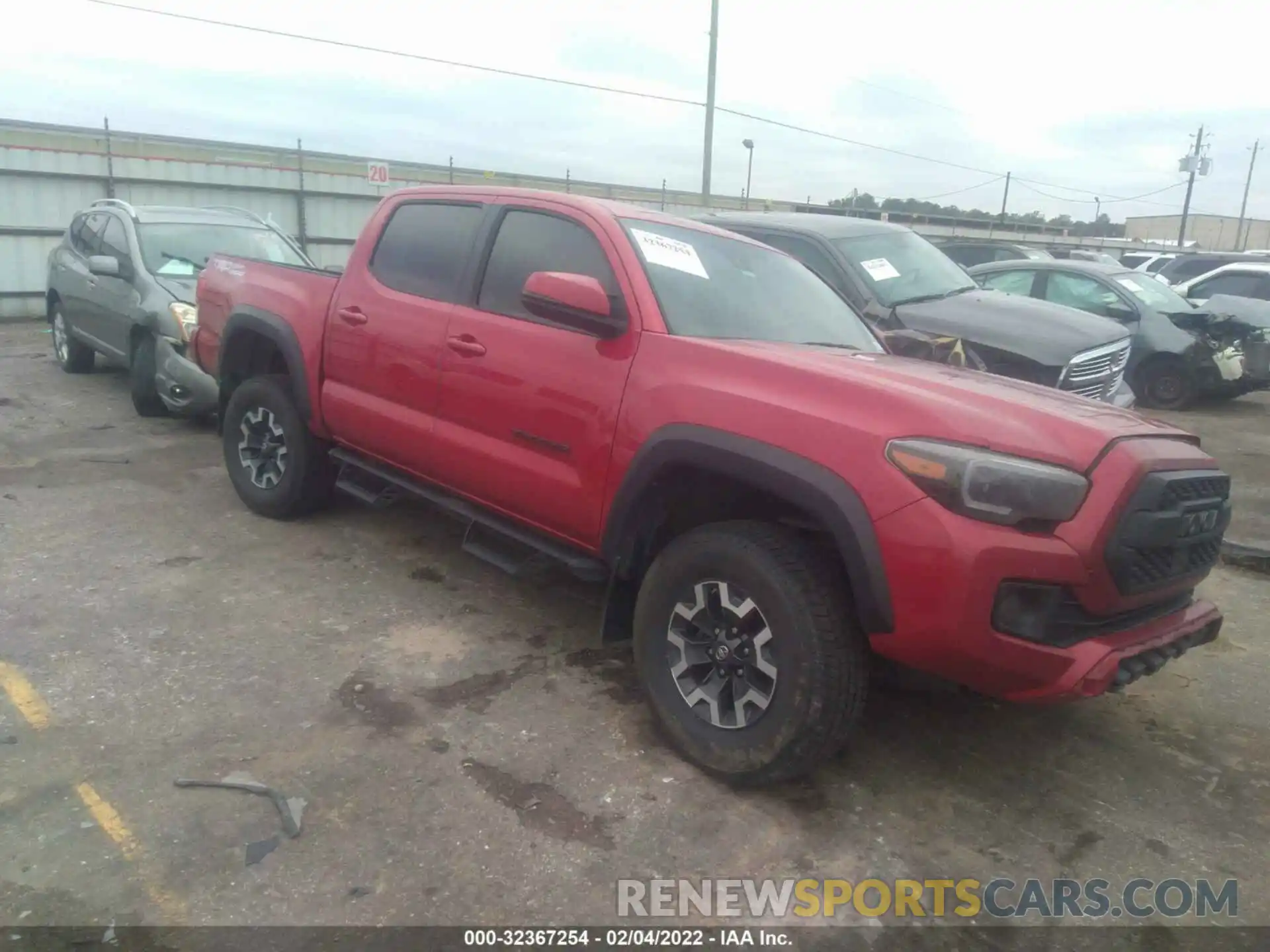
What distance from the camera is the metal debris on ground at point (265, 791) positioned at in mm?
2803

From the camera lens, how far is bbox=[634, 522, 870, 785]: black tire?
280cm

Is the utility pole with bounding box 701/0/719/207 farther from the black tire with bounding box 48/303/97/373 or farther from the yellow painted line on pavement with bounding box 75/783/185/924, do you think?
the yellow painted line on pavement with bounding box 75/783/185/924

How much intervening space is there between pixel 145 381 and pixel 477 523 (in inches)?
190

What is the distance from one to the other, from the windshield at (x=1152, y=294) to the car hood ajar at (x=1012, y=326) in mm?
3874

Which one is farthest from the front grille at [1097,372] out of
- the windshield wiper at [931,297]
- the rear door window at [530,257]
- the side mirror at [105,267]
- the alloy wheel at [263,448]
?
the side mirror at [105,267]

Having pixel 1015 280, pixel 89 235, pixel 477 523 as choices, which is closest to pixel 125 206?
pixel 89 235

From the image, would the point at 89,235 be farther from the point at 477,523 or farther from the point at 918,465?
the point at 918,465

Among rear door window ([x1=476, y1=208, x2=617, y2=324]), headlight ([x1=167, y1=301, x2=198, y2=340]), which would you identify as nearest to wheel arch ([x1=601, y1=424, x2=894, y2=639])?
rear door window ([x1=476, y1=208, x2=617, y2=324])

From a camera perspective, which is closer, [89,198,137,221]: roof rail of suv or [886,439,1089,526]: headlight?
[886,439,1089,526]: headlight

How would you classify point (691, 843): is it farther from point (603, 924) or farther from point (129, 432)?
point (129, 432)

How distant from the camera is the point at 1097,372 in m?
6.92

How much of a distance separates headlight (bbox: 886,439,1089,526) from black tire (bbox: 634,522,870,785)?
479 millimetres

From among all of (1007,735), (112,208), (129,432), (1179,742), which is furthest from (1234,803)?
(112,208)

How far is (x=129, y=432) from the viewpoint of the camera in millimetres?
7328
